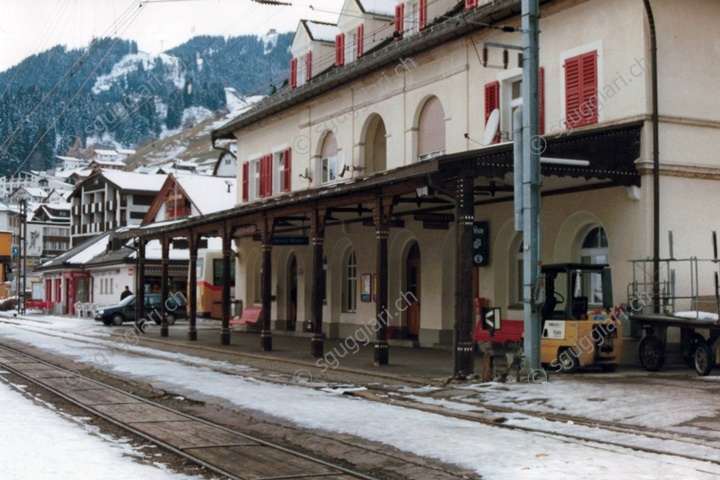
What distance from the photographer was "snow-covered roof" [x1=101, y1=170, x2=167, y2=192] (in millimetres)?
89938

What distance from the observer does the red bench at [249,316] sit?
3747 centimetres

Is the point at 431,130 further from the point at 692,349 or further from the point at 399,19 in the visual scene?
the point at 692,349

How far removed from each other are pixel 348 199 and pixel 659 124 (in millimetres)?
7180

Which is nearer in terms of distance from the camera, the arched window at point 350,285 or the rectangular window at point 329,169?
the rectangular window at point 329,169

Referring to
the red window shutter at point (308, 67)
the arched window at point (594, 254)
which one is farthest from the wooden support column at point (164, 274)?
the arched window at point (594, 254)

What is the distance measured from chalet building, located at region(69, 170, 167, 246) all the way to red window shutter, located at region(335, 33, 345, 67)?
58741 mm

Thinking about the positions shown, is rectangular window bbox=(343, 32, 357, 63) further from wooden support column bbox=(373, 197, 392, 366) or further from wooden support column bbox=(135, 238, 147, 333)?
wooden support column bbox=(373, 197, 392, 366)

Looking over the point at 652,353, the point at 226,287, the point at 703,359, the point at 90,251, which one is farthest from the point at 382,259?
the point at 90,251

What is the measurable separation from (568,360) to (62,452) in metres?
10.6

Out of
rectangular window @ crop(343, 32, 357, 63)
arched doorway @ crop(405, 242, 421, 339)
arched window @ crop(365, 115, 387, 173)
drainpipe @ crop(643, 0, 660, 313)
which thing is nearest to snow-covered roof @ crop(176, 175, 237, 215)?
rectangular window @ crop(343, 32, 357, 63)

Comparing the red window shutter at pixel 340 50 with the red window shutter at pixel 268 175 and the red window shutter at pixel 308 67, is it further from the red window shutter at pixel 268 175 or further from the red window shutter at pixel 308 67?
the red window shutter at pixel 268 175

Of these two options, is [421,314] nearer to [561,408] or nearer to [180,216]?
[561,408]

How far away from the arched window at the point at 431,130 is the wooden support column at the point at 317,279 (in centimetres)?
407

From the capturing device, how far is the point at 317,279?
23125mm
